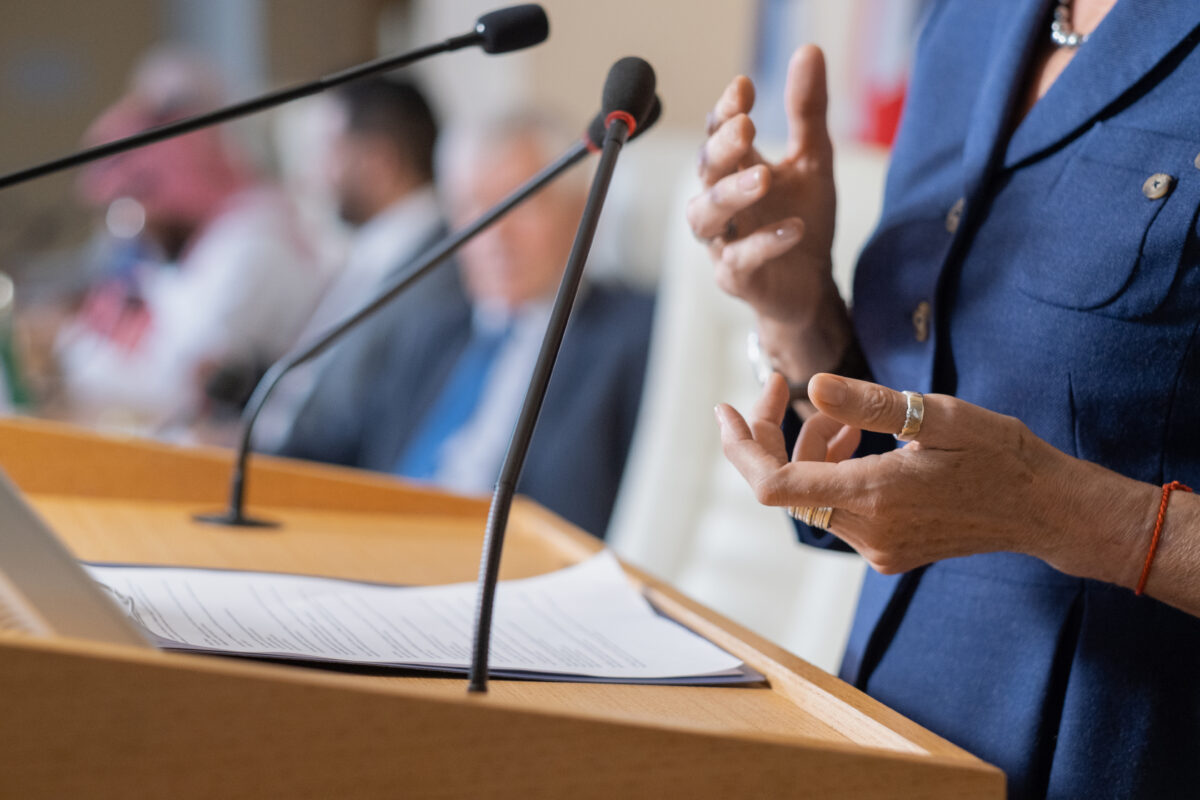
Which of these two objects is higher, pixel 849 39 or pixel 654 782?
pixel 849 39

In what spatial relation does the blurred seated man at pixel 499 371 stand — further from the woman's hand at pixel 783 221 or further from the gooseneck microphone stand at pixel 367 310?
the woman's hand at pixel 783 221

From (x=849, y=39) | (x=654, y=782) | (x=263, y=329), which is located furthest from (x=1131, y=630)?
(x=263, y=329)

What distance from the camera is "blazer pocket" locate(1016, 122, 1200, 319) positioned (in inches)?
24.0

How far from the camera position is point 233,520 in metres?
0.85

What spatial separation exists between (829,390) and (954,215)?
0.30 meters

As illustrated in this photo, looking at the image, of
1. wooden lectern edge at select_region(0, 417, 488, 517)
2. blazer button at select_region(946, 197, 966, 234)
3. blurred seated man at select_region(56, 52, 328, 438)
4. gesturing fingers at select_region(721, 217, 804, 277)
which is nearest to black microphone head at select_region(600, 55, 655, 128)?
gesturing fingers at select_region(721, 217, 804, 277)

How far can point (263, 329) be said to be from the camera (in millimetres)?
2973

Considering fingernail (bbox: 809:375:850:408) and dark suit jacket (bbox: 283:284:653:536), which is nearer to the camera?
fingernail (bbox: 809:375:850:408)

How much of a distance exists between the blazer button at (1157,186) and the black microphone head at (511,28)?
370 mm

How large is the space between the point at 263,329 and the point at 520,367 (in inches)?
41.2

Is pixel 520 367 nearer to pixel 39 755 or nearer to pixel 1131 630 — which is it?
pixel 1131 630

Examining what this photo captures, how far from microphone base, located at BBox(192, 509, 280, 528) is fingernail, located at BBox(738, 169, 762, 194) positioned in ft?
1.52

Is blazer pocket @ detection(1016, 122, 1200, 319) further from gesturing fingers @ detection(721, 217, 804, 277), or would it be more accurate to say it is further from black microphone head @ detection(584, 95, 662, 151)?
black microphone head @ detection(584, 95, 662, 151)

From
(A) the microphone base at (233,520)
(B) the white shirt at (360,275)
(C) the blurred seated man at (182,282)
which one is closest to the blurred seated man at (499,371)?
(B) the white shirt at (360,275)
